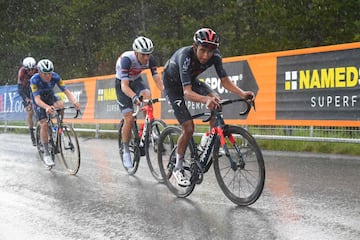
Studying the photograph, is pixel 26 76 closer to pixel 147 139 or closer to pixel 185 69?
pixel 147 139

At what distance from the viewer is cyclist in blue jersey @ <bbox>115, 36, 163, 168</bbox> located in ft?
25.6

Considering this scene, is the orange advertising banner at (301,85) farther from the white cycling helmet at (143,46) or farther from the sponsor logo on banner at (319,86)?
the white cycling helmet at (143,46)

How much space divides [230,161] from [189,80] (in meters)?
1.01

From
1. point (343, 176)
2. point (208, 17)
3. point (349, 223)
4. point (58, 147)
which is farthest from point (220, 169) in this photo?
point (208, 17)

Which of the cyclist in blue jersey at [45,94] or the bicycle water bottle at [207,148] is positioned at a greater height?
the cyclist in blue jersey at [45,94]

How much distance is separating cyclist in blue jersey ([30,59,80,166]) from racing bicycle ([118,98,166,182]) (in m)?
1.27

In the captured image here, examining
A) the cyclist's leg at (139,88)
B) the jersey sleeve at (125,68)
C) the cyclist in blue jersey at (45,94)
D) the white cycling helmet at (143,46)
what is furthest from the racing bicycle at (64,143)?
the white cycling helmet at (143,46)

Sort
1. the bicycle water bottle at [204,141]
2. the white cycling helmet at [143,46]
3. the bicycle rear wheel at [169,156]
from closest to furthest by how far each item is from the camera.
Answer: the bicycle water bottle at [204,141], the bicycle rear wheel at [169,156], the white cycling helmet at [143,46]

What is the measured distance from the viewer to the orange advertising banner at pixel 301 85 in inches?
377

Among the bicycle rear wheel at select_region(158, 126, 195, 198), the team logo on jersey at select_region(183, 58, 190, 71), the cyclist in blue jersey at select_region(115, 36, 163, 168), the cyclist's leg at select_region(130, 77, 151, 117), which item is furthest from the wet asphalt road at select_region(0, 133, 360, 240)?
the team logo on jersey at select_region(183, 58, 190, 71)

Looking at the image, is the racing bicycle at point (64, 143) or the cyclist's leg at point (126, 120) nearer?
the cyclist's leg at point (126, 120)

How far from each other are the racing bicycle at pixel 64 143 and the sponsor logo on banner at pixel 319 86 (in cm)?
424

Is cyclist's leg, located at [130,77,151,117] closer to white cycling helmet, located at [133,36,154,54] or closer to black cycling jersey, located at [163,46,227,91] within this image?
white cycling helmet, located at [133,36,154,54]

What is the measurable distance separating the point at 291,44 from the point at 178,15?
11.1m
